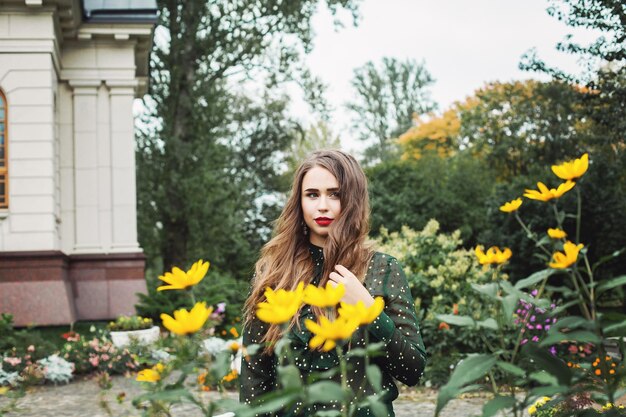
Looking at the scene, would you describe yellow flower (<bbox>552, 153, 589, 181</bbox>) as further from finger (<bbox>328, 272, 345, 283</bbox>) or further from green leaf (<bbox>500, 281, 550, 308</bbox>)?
finger (<bbox>328, 272, 345, 283</bbox>)

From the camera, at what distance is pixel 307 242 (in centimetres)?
291

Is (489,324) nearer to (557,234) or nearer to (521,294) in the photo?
(521,294)

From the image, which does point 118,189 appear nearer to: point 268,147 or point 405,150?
point 268,147

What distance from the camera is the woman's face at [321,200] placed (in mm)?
2697

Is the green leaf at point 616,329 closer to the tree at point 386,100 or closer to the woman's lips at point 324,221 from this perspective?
the woman's lips at point 324,221

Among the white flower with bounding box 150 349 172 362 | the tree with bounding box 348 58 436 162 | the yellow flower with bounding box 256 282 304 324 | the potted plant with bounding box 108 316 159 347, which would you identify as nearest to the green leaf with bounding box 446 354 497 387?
the yellow flower with bounding box 256 282 304 324

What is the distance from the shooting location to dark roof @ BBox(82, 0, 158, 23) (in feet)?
46.5

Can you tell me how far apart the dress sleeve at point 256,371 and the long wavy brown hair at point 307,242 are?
0.14 ft

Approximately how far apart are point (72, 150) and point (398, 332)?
1268cm

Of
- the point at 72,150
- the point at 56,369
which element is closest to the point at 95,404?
the point at 56,369

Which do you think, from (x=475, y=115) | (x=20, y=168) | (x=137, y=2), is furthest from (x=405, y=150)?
(x=20, y=168)

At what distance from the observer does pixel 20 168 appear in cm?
1227

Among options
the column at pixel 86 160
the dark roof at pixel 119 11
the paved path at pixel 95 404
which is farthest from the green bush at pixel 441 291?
the dark roof at pixel 119 11

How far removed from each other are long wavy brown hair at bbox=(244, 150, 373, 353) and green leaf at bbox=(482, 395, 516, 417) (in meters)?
1.20
